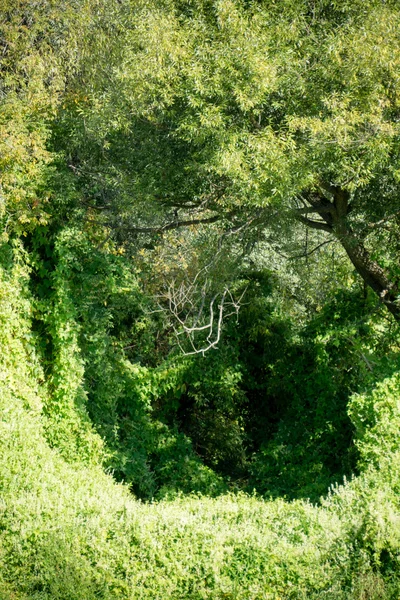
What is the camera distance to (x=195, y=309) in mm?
10875

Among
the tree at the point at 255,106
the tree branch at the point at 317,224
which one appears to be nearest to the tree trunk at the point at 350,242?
the tree branch at the point at 317,224

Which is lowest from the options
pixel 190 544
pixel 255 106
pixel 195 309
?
pixel 190 544

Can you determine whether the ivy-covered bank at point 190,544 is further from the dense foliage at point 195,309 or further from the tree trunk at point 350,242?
the tree trunk at point 350,242

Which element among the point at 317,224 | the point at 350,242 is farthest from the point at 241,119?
the point at 317,224

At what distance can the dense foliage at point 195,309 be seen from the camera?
5.81m

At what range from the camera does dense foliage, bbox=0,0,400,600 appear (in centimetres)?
581

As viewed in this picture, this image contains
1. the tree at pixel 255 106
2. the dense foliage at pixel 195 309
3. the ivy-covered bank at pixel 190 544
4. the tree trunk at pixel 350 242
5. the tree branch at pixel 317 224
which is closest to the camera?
the ivy-covered bank at pixel 190 544

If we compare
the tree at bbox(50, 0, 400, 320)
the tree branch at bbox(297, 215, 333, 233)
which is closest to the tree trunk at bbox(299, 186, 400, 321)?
the tree branch at bbox(297, 215, 333, 233)

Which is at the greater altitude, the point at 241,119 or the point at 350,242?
the point at 241,119

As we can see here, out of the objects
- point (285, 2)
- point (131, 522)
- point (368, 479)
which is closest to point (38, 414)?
point (131, 522)

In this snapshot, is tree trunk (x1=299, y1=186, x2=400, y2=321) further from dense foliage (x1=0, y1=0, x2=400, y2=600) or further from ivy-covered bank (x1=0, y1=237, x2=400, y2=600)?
ivy-covered bank (x1=0, y1=237, x2=400, y2=600)

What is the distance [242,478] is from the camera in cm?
1153

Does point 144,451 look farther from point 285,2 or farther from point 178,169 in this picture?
point 285,2

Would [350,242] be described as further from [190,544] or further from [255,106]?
[190,544]
